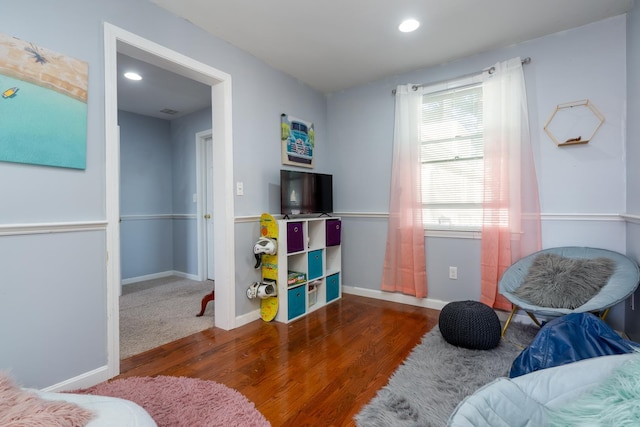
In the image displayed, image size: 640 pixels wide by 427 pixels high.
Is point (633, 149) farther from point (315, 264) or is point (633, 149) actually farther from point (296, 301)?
point (296, 301)

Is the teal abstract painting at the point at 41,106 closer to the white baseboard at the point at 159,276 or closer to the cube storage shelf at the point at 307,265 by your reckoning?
the cube storage shelf at the point at 307,265

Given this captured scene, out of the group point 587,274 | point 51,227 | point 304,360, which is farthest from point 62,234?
point 587,274

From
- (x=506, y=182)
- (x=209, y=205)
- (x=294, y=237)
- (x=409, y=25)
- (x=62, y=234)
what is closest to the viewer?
(x=62, y=234)

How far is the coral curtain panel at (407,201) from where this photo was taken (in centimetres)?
308

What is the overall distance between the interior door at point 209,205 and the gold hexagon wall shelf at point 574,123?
3842 millimetres

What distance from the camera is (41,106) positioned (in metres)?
1.57

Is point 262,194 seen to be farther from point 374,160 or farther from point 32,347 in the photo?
point 32,347

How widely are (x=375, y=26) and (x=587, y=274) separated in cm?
233

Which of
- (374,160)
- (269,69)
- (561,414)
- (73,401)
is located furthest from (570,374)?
(269,69)

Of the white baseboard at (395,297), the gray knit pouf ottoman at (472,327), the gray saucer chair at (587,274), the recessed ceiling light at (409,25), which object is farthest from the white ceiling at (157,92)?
the gray saucer chair at (587,274)

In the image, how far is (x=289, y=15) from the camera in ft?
7.27

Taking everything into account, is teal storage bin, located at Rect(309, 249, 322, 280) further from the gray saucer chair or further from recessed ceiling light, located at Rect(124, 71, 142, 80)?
recessed ceiling light, located at Rect(124, 71, 142, 80)

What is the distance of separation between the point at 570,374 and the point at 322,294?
7.75 feet

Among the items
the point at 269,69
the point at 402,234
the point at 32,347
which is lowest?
the point at 32,347
